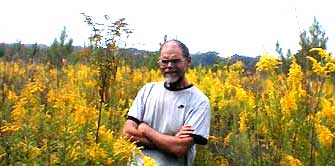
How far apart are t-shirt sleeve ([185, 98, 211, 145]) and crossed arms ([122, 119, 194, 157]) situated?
2.1 inches

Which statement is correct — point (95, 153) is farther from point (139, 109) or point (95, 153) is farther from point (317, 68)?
point (317, 68)

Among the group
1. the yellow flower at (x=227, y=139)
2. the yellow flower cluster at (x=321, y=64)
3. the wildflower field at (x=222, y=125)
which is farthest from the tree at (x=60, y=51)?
the yellow flower cluster at (x=321, y=64)

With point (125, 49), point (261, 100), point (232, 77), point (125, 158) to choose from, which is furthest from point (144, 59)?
point (125, 158)

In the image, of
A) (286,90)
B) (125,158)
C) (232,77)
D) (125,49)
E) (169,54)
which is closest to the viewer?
(125,158)

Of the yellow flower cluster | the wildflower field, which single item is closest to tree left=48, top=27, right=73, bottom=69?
the wildflower field

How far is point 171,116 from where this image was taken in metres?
4.98

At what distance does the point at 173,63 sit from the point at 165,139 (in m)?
0.63

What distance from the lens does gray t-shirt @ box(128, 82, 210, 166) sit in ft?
16.1

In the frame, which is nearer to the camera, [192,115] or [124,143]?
[124,143]

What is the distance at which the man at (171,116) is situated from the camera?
482 centimetres

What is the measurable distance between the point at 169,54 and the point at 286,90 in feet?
3.70

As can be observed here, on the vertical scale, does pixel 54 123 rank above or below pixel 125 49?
below

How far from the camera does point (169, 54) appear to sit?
16.7 ft

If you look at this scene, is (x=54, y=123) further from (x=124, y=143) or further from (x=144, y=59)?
(x=144, y=59)
